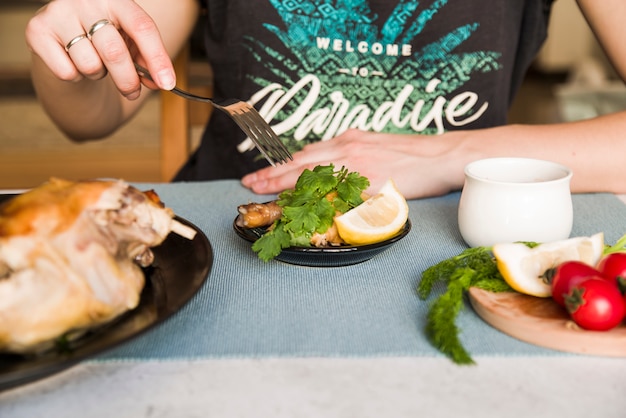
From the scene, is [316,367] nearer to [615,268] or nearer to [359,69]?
[615,268]

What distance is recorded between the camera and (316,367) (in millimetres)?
627

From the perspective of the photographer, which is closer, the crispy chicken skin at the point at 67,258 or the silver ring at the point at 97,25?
the crispy chicken skin at the point at 67,258

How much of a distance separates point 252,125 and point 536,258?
447mm

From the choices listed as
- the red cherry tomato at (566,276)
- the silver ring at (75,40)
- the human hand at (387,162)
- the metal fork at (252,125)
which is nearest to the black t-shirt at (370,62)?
the human hand at (387,162)

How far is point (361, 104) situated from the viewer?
1407 millimetres

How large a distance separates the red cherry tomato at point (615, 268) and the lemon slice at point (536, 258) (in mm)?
42

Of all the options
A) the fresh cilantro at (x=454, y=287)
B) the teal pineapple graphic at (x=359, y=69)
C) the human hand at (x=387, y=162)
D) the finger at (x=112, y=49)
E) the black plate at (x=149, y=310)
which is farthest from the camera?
the teal pineapple graphic at (x=359, y=69)

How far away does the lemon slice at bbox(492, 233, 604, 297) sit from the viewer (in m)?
0.71

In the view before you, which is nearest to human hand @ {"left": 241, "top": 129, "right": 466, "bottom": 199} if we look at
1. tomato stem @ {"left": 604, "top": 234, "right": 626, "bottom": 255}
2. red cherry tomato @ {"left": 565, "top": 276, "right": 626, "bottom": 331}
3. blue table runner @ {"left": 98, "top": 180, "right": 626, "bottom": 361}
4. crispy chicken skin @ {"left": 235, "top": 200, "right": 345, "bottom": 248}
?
blue table runner @ {"left": 98, "top": 180, "right": 626, "bottom": 361}

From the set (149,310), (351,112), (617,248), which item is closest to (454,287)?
(617,248)

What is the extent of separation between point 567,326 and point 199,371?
1.13ft

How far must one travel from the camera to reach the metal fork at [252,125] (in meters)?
0.97

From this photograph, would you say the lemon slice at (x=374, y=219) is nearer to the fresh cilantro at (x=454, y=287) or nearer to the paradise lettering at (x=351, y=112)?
the fresh cilantro at (x=454, y=287)

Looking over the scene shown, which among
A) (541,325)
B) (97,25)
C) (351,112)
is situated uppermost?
(97,25)
